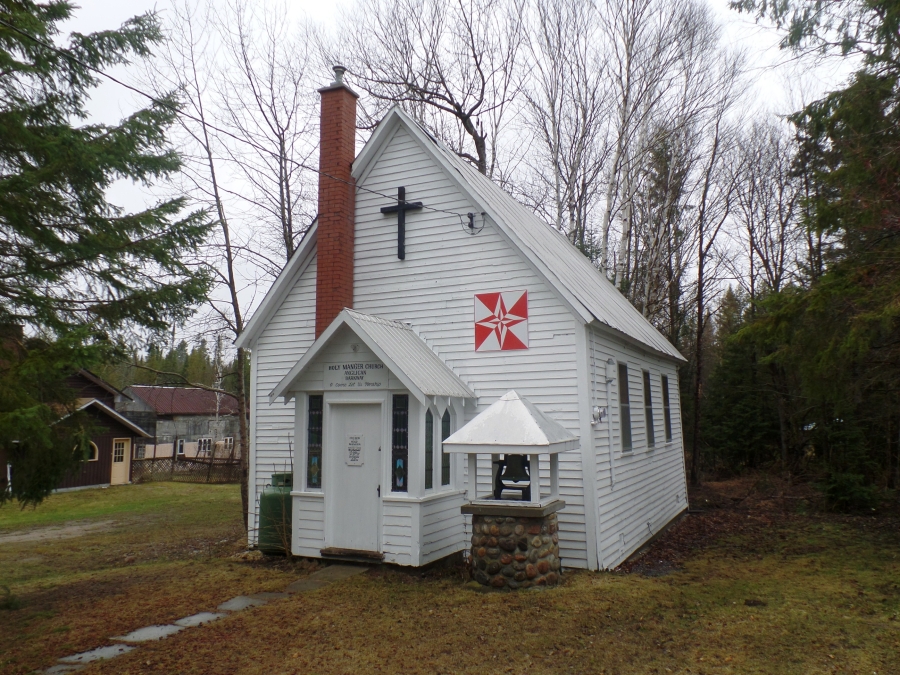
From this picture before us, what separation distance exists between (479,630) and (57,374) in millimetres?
4756

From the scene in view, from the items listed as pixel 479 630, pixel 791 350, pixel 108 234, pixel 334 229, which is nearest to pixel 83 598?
pixel 108 234

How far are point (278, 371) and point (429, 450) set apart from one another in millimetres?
3819

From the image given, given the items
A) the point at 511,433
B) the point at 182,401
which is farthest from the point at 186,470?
the point at 511,433

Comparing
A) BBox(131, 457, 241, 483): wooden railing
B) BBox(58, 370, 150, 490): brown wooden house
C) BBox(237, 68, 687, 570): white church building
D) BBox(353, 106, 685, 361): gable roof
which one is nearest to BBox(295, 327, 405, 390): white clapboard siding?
BBox(237, 68, 687, 570): white church building

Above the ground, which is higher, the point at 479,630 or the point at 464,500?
the point at 464,500

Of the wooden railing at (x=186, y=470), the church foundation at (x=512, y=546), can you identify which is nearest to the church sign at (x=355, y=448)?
the church foundation at (x=512, y=546)

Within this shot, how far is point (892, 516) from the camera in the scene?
47.0 ft

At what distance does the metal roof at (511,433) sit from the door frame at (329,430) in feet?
3.22

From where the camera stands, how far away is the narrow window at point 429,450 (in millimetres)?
Result: 9172

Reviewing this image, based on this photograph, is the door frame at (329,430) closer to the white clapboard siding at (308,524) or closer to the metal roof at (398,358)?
the white clapboard siding at (308,524)

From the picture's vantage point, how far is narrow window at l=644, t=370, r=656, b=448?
13.4 m

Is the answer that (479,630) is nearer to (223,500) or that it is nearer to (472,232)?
(472,232)

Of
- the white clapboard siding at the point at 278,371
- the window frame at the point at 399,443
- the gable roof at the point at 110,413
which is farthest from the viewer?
the gable roof at the point at 110,413

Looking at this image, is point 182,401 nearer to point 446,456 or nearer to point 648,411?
point 648,411
